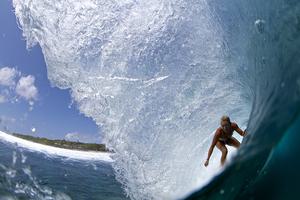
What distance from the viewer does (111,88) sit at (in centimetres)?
1101

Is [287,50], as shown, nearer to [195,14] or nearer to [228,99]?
[195,14]

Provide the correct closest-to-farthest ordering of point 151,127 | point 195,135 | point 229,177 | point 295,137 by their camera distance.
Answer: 1. point 295,137
2. point 229,177
3. point 151,127
4. point 195,135

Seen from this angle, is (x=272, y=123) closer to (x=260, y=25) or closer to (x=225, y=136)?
(x=260, y=25)

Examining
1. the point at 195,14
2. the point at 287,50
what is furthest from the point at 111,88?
the point at 287,50

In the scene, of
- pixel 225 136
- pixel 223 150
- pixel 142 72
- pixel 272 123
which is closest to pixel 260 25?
pixel 272 123

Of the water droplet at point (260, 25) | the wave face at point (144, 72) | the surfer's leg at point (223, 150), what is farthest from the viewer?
the wave face at point (144, 72)

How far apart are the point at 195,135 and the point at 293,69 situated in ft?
22.7

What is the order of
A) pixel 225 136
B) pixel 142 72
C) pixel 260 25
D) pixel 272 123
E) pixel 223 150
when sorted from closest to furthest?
pixel 272 123
pixel 260 25
pixel 223 150
pixel 225 136
pixel 142 72

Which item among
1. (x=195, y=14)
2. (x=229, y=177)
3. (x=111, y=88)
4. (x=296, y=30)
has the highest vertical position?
(x=195, y=14)

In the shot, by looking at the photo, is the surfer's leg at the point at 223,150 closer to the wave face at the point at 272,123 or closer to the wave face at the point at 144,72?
the wave face at the point at 272,123

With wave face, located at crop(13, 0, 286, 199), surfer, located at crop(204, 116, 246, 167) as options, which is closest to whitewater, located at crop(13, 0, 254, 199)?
wave face, located at crop(13, 0, 286, 199)

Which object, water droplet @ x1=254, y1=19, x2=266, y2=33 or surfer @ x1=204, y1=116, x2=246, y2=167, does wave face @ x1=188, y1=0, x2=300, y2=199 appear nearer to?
water droplet @ x1=254, y1=19, x2=266, y2=33

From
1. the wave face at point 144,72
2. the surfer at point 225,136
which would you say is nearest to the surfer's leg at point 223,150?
the surfer at point 225,136

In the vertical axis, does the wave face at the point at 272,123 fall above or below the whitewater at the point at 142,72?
below
